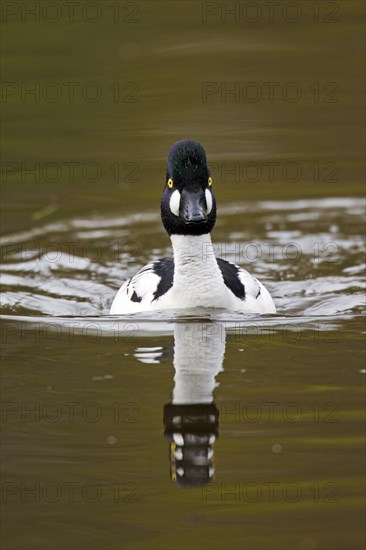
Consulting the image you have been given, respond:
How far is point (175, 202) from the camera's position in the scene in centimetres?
975

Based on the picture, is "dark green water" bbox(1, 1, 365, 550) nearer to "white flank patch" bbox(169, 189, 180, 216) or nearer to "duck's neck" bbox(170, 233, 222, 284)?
"duck's neck" bbox(170, 233, 222, 284)

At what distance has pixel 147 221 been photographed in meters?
14.2

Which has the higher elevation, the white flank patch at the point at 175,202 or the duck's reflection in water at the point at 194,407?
the white flank patch at the point at 175,202

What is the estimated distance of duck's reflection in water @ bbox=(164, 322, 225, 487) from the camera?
655cm

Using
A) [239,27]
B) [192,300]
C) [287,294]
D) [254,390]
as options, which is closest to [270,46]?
[239,27]

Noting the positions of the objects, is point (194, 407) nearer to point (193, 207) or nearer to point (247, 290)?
point (193, 207)

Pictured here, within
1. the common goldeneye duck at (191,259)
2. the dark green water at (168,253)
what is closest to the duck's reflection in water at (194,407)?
the dark green water at (168,253)

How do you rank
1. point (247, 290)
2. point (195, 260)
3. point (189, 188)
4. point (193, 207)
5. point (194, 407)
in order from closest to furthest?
point (194, 407) → point (193, 207) → point (189, 188) → point (195, 260) → point (247, 290)

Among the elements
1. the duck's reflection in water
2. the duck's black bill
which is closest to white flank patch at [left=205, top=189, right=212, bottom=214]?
the duck's black bill

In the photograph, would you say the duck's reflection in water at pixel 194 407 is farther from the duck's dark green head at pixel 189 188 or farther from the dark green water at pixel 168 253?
the duck's dark green head at pixel 189 188

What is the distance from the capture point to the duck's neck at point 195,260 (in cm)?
995

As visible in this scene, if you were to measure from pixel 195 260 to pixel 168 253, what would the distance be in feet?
11.7

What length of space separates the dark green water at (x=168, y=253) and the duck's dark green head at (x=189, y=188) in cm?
84

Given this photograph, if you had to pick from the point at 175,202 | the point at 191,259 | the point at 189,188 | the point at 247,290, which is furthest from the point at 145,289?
the point at 189,188
